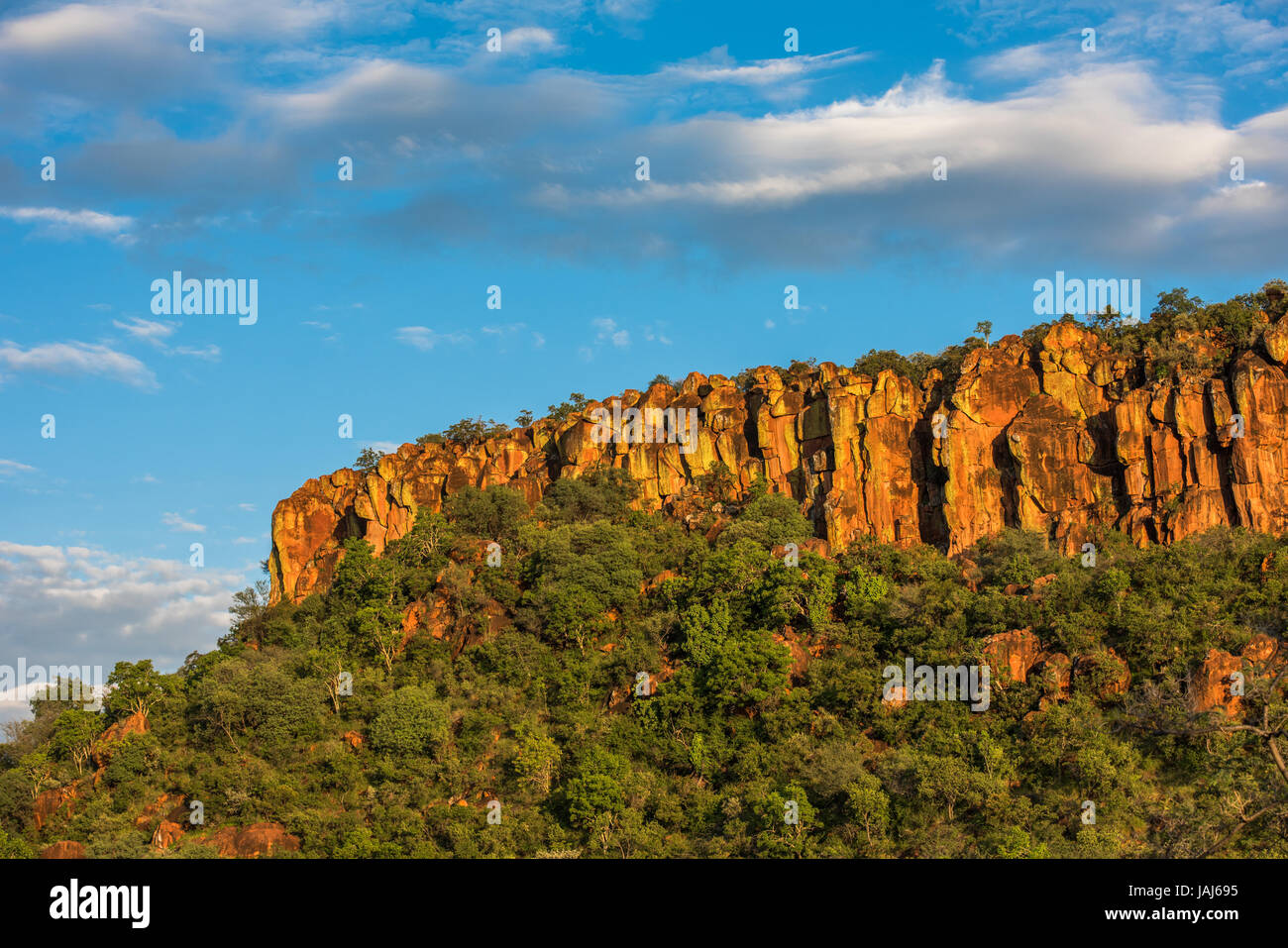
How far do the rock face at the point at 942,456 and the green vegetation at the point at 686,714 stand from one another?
3.30 metres

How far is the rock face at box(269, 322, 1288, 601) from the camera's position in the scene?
5625 centimetres

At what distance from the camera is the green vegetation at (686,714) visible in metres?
41.4

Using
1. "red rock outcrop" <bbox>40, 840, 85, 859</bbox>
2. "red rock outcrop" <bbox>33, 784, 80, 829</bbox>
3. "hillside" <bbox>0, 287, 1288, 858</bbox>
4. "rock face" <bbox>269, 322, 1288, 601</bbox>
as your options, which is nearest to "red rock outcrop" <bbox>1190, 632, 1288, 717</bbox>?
"hillside" <bbox>0, 287, 1288, 858</bbox>

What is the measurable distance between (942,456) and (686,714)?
1985 centimetres

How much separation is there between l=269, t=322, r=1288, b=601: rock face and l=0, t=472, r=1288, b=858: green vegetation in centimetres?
330

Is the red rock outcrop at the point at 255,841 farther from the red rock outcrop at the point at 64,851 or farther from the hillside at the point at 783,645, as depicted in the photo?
the red rock outcrop at the point at 64,851

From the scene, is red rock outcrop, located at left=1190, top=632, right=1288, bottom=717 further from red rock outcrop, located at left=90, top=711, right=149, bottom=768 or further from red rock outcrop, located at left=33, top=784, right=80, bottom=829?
red rock outcrop, located at left=33, top=784, right=80, bottom=829

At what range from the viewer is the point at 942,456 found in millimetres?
61625

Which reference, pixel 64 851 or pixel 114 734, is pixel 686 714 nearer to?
pixel 64 851

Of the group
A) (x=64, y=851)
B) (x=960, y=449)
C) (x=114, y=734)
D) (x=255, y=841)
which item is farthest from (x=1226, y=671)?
(x=114, y=734)

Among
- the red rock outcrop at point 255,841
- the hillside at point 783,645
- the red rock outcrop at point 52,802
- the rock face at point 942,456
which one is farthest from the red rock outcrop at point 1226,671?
the red rock outcrop at point 52,802
